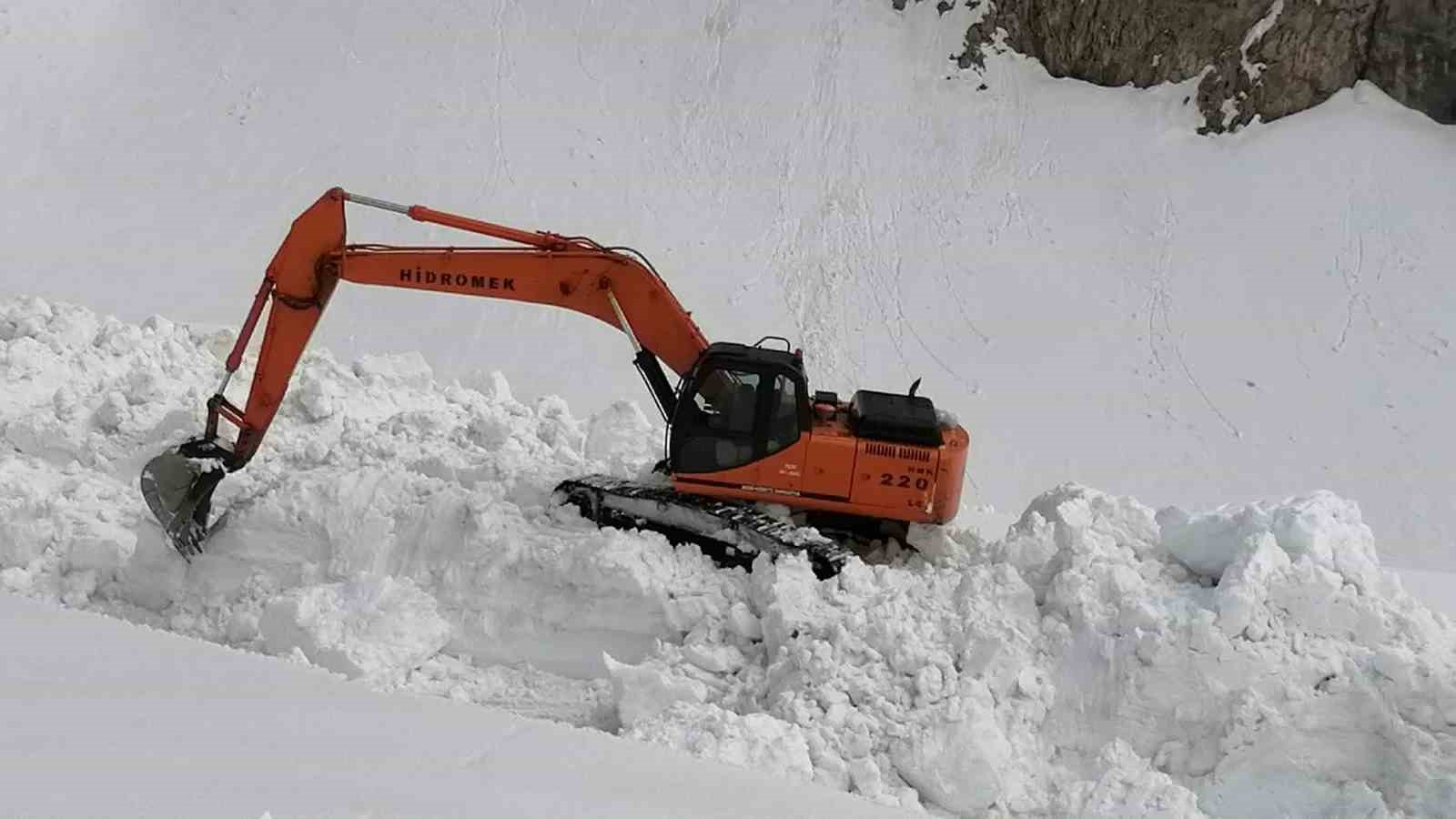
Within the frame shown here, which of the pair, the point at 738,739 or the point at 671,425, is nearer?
the point at 738,739

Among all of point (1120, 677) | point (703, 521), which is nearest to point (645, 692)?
point (703, 521)

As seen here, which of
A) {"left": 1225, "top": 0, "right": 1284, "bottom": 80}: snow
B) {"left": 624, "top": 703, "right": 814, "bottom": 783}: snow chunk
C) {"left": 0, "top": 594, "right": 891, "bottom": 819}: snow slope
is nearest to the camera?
{"left": 0, "top": 594, "right": 891, "bottom": 819}: snow slope

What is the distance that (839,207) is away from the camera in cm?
1502

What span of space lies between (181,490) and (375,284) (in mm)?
1676

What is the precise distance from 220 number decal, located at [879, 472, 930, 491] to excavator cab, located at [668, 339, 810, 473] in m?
0.58

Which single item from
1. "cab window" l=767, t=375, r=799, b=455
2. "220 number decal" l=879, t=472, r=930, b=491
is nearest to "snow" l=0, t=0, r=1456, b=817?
"220 number decal" l=879, t=472, r=930, b=491

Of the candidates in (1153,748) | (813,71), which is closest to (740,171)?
(813,71)

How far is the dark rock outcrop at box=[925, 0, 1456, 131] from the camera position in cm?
1480

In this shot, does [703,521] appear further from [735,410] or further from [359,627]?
[359,627]

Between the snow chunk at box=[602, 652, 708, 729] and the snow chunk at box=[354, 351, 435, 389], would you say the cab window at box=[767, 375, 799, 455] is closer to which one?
the snow chunk at box=[602, 652, 708, 729]

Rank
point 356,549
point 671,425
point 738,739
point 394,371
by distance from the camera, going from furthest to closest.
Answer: point 394,371, point 671,425, point 356,549, point 738,739

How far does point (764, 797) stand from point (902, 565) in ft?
13.0

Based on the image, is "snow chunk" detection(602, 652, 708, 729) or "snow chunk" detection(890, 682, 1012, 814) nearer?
"snow chunk" detection(890, 682, 1012, 814)

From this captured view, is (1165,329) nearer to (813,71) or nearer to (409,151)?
(813,71)
